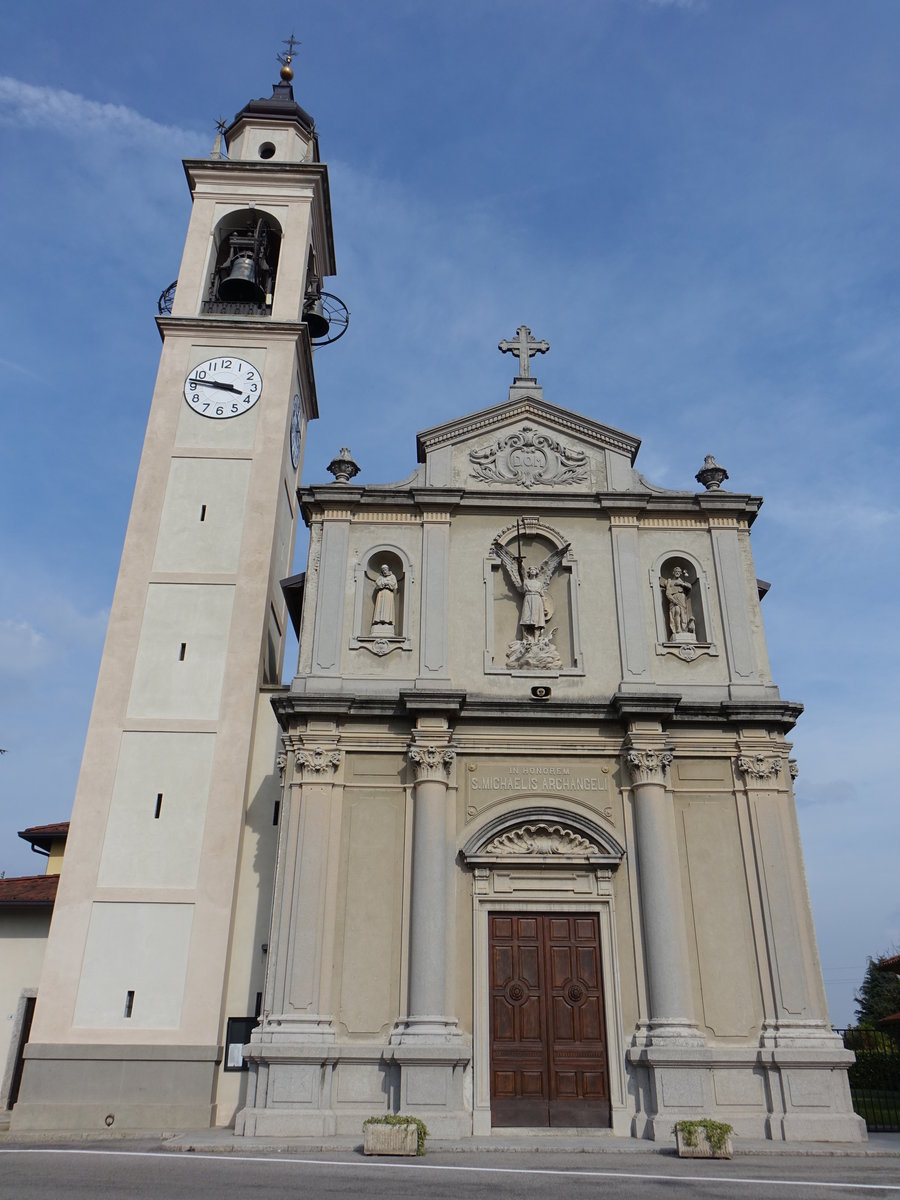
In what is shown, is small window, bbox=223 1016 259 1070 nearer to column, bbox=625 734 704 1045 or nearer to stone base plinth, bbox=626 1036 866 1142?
stone base plinth, bbox=626 1036 866 1142

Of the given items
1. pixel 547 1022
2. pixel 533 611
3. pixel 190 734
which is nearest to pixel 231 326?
pixel 190 734

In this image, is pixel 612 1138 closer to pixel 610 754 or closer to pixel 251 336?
pixel 610 754

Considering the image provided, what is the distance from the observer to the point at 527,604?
56.5ft

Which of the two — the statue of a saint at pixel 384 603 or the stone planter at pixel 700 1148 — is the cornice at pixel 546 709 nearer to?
the statue of a saint at pixel 384 603

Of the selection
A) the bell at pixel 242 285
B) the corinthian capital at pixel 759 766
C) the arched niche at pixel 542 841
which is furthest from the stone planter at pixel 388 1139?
the bell at pixel 242 285

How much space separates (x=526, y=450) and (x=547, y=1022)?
10.3 m

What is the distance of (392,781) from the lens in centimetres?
Answer: 1562

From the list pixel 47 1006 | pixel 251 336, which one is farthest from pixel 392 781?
pixel 251 336

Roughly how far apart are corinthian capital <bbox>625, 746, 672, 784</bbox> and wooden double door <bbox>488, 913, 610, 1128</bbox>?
236cm

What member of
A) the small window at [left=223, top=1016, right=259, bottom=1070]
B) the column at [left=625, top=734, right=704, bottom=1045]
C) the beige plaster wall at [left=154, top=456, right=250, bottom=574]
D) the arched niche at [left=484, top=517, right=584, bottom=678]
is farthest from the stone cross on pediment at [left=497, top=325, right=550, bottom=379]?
the small window at [left=223, top=1016, right=259, bottom=1070]

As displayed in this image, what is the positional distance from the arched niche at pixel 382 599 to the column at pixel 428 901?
2.13 metres

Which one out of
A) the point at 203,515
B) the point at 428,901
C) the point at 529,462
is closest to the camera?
the point at 428,901

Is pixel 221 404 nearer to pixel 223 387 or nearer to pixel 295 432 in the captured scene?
pixel 223 387

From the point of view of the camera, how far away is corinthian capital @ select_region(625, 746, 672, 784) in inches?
607
